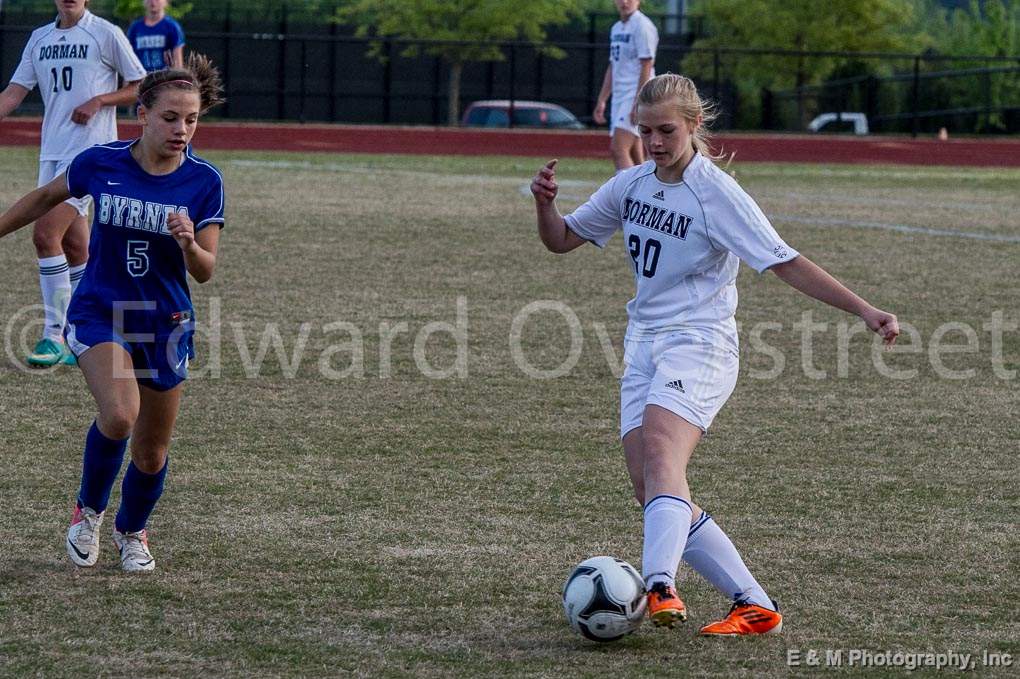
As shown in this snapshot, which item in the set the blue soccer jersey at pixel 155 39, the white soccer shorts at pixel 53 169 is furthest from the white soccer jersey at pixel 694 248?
the blue soccer jersey at pixel 155 39

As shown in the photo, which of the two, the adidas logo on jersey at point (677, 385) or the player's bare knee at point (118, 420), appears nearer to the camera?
the adidas logo on jersey at point (677, 385)

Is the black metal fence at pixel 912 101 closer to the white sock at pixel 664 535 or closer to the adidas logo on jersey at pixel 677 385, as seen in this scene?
the adidas logo on jersey at pixel 677 385

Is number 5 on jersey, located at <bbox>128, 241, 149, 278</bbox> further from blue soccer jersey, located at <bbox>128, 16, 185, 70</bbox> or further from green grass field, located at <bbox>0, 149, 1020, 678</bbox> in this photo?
blue soccer jersey, located at <bbox>128, 16, 185, 70</bbox>

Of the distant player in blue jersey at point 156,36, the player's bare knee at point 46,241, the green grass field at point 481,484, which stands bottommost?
the green grass field at point 481,484

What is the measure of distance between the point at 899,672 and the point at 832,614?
1.59 ft

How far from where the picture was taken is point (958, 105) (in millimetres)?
38594

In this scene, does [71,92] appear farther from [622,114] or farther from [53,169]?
[622,114]

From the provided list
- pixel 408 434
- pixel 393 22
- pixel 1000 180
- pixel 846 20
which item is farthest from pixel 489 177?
pixel 846 20

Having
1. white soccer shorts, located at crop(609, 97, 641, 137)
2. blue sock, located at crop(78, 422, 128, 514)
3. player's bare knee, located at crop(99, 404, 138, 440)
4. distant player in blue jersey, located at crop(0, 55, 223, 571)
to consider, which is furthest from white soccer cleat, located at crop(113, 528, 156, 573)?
white soccer shorts, located at crop(609, 97, 641, 137)

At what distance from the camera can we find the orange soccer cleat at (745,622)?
4.24 metres

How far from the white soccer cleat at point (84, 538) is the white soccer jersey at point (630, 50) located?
35.5 feet

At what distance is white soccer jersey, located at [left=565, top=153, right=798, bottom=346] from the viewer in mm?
4328

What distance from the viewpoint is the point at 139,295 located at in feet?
15.4

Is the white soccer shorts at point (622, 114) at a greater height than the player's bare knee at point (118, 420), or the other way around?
the white soccer shorts at point (622, 114)
